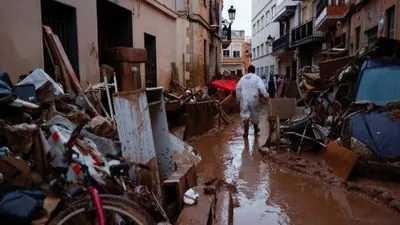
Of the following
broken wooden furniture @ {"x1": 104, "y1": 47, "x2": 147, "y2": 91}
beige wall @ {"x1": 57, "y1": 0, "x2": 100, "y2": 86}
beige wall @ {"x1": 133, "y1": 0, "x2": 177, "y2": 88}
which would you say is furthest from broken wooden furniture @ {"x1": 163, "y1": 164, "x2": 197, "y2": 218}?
beige wall @ {"x1": 133, "y1": 0, "x2": 177, "y2": 88}

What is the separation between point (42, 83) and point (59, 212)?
7.26 feet

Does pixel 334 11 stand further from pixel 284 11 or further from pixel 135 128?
pixel 135 128

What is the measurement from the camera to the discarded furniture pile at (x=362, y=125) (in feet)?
19.8

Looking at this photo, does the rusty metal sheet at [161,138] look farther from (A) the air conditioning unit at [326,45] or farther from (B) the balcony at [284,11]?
(B) the balcony at [284,11]

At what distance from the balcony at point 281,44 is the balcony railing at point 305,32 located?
2133 millimetres

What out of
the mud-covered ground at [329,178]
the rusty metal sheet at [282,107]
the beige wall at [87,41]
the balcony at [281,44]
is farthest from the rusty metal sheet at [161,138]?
the balcony at [281,44]

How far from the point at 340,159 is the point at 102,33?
222 inches

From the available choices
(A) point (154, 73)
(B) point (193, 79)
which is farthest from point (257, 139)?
(B) point (193, 79)

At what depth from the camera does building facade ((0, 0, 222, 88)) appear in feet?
17.7

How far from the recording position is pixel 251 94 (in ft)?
34.3

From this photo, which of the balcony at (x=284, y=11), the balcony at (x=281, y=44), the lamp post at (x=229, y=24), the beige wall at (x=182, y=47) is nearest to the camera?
the beige wall at (x=182, y=47)

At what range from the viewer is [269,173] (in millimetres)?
7074

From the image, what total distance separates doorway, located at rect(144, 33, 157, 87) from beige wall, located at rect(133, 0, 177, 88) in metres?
0.19

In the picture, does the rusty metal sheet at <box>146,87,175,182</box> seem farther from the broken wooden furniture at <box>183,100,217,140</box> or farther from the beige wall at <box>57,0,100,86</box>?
the broken wooden furniture at <box>183,100,217,140</box>
